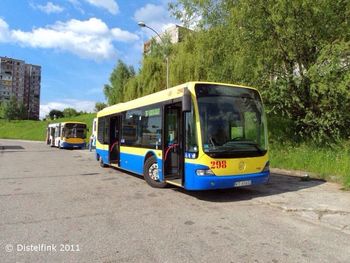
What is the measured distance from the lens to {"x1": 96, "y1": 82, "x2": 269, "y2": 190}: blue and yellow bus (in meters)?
8.83

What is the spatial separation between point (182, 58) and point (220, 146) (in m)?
16.5

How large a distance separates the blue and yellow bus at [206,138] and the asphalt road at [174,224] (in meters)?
0.56

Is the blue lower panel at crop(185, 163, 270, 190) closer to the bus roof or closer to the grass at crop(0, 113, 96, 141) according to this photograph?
the bus roof

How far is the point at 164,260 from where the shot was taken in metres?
5.00

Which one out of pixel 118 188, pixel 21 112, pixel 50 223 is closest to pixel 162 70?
pixel 118 188

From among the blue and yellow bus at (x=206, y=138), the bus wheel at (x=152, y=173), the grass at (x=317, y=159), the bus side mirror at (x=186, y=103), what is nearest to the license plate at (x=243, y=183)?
the blue and yellow bus at (x=206, y=138)

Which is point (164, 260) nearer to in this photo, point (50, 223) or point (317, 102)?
point (50, 223)

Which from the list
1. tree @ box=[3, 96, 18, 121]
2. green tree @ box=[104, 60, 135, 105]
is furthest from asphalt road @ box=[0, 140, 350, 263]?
tree @ box=[3, 96, 18, 121]

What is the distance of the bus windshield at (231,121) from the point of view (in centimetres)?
892

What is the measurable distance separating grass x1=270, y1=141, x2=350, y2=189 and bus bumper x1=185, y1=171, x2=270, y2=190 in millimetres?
2942

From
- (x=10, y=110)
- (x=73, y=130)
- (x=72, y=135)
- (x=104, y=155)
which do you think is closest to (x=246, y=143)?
(x=104, y=155)

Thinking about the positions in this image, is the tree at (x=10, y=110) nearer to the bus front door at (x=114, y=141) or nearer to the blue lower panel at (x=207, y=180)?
the bus front door at (x=114, y=141)

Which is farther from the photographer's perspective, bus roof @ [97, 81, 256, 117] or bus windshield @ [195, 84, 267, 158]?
bus roof @ [97, 81, 256, 117]

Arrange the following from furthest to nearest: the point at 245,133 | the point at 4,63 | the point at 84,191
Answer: the point at 4,63
the point at 84,191
the point at 245,133
